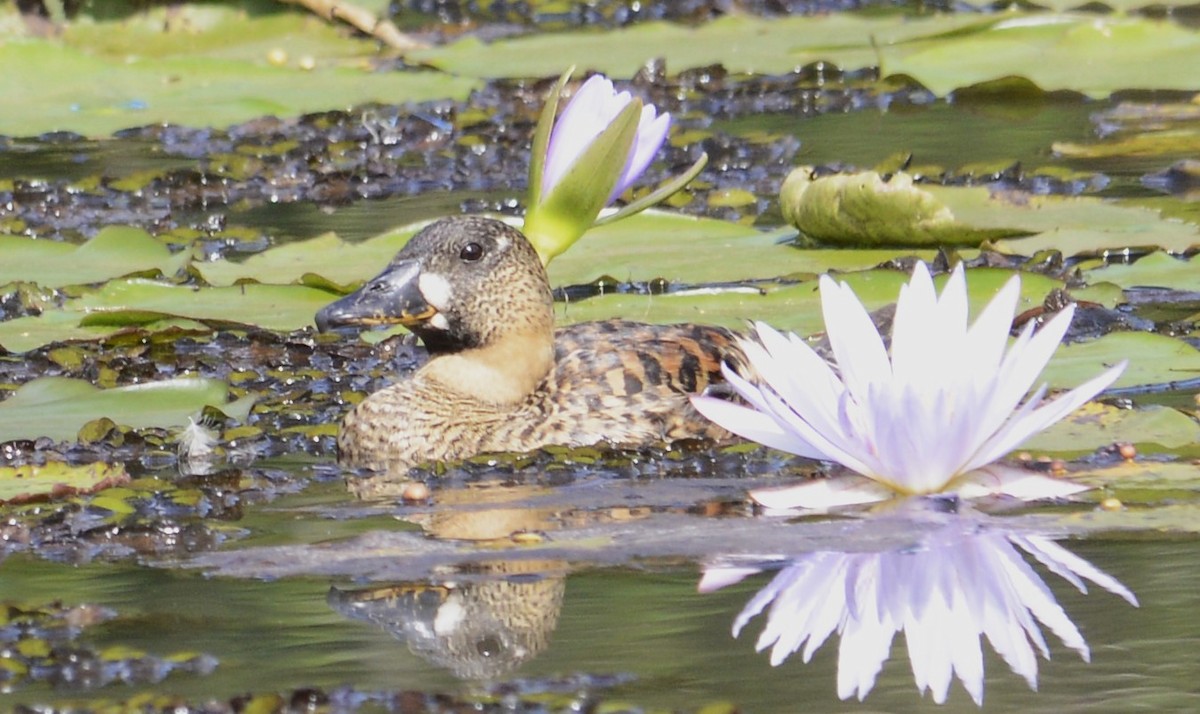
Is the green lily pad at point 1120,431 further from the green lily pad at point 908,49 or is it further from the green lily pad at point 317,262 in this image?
the green lily pad at point 908,49

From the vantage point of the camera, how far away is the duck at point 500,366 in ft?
17.9

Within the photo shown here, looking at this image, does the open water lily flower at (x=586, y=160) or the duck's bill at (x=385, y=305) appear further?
the duck's bill at (x=385, y=305)

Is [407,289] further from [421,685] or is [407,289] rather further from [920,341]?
[421,685]

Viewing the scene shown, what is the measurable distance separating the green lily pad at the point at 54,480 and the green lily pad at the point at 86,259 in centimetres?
211

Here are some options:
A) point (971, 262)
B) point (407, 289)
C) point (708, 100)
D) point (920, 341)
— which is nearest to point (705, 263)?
point (971, 262)

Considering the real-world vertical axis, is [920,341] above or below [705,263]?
above

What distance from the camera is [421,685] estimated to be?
131 inches

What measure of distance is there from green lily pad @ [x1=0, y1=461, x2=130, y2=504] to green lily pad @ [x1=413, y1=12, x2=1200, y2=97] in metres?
5.45

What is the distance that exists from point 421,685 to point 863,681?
0.67m

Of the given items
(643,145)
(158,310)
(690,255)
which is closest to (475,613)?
(643,145)

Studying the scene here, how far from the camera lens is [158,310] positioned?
6.41 metres

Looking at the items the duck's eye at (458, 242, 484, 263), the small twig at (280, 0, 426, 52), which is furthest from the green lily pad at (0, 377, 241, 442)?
the small twig at (280, 0, 426, 52)

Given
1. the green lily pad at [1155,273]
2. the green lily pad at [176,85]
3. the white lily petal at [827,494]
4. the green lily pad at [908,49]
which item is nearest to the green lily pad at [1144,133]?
the green lily pad at [908,49]

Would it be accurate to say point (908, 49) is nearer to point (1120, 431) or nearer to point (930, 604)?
point (1120, 431)
